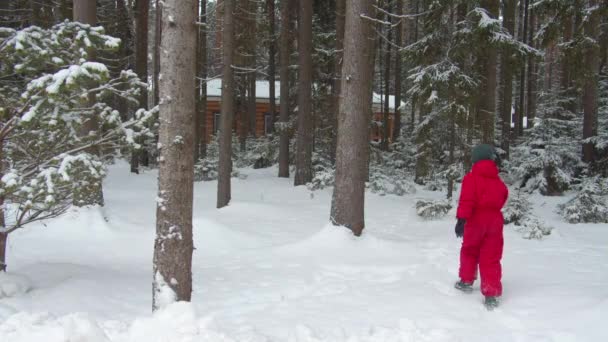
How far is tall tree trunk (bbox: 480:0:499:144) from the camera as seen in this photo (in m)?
11.3

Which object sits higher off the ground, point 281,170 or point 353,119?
point 353,119

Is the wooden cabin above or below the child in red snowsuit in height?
above

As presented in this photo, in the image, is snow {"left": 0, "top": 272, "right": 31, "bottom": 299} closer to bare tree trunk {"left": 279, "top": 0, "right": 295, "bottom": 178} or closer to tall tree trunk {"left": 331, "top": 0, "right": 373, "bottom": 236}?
tall tree trunk {"left": 331, "top": 0, "right": 373, "bottom": 236}

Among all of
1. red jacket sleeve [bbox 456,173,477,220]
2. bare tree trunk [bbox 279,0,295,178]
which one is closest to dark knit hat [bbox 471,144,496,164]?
red jacket sleeve [bbox 456,173,477,220]

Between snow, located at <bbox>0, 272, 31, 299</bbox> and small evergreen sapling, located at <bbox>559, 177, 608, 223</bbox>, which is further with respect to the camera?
small evergreen sapling, located at <bbox>559, 177, 608, 223</bbox>

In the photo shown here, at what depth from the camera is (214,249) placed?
8.18 m

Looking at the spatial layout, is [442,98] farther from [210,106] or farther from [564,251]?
[210,106]

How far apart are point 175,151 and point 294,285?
2711 millimetres

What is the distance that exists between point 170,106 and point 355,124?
4.51 meters

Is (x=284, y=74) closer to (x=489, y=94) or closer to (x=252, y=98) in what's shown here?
(x=489, y=94)

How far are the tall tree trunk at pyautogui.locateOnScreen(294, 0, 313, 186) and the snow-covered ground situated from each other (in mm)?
4901

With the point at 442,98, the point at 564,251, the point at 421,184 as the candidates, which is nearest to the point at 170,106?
the point at 564,251

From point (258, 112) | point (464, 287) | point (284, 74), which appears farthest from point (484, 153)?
point (258, 112)

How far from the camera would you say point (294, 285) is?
232 inches
